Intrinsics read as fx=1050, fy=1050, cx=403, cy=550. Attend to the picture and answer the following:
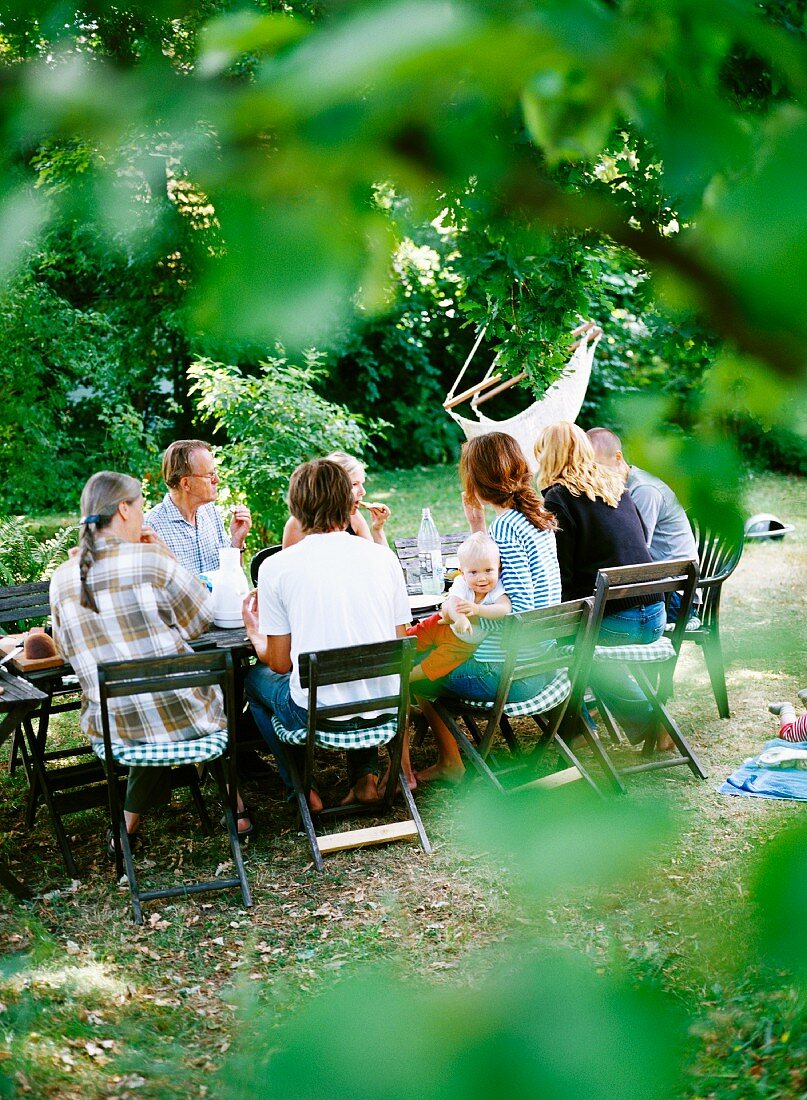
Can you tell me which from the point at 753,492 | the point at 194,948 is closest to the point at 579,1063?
the point at 753,492

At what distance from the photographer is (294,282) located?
476 millimetres

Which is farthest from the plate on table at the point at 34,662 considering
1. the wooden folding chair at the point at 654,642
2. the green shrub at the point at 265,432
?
the green shrub at the point at 265,432

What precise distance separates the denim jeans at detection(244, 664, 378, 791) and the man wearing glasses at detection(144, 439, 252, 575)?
3.52 ft

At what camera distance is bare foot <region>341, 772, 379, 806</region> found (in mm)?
4410

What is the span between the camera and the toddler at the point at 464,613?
4.32m

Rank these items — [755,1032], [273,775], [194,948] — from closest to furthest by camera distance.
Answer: [755,1032], [194,948], [273,775]

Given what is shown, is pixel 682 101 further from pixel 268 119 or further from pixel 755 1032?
pixel 755 1032

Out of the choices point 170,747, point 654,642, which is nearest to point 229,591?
point 170,747

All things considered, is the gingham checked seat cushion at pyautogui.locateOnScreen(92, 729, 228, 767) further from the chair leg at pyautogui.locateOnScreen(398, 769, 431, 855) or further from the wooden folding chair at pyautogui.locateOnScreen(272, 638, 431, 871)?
the chair leg at pyautogui.locateOnScreen(398, 769, 431, 855)

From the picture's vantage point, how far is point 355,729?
4148mm

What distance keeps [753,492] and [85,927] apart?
12.0ft

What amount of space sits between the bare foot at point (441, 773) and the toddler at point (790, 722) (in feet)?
5.31

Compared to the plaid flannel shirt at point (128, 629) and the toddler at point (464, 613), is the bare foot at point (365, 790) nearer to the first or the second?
the toddler at point (464, 613)

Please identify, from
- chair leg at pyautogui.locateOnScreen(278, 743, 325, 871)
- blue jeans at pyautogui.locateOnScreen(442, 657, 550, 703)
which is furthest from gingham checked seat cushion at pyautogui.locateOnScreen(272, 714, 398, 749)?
blue jeans at pyautogui.locateOnScreen(442, 657, 550, 703)
